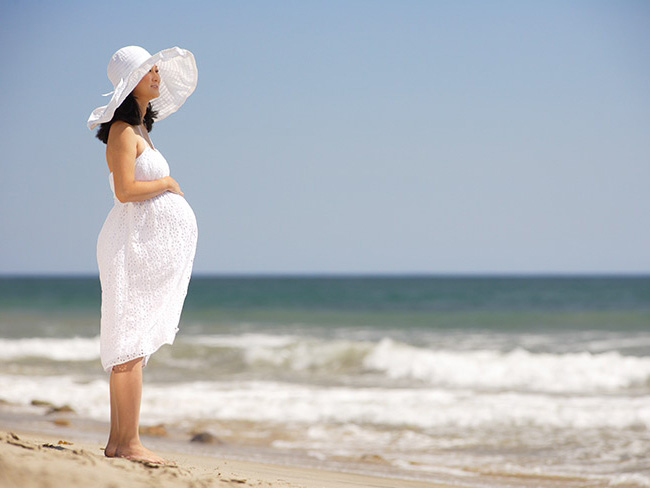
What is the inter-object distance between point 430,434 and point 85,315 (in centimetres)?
2272

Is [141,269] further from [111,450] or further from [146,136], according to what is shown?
[111,450]

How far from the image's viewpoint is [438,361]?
1280 centimetres

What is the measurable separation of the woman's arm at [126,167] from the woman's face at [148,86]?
0.17 m

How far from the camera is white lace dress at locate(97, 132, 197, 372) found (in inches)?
125

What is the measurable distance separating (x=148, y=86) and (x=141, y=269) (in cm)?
81

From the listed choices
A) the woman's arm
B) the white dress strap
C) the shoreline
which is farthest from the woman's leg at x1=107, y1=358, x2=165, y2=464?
the white dress strap

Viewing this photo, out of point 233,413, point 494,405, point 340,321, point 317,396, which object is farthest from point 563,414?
point 340,321

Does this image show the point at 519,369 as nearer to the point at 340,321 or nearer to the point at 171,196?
the point at 171,196

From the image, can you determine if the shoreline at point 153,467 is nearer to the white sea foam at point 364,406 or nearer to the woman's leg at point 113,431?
the woman's leg at point 113,431

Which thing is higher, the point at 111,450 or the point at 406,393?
the point at 111,450

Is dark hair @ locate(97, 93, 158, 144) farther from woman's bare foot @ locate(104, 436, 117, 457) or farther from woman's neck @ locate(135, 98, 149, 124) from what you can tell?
woman's bare foot @ locate(104, 436, 117, 457)

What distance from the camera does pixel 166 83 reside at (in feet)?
11.8

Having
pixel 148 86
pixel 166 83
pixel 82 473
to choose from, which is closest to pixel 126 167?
pixel 148 86

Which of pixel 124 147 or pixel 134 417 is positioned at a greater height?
pixel 124 147
